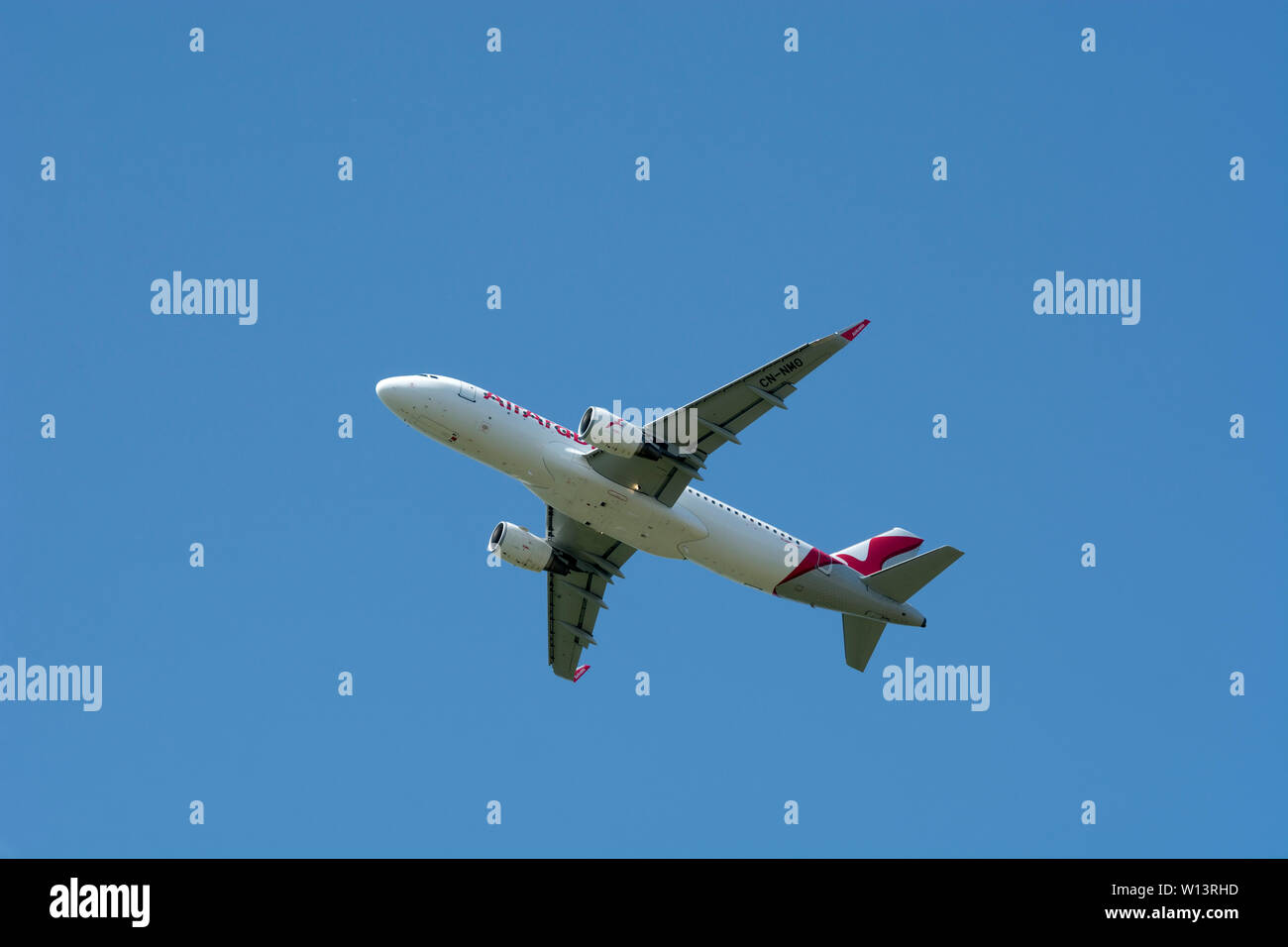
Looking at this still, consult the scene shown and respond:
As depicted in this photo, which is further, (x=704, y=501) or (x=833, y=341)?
(x=704, y=501)

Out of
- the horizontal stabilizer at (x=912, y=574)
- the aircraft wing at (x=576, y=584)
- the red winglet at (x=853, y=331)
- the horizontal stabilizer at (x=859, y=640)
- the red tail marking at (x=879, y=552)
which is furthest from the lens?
the aircraft wing at (x=576, y=584)

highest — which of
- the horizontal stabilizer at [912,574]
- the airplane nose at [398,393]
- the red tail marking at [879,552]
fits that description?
the airplane nose at [398,393]

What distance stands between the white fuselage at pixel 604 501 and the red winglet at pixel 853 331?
384 inches

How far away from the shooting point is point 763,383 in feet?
158

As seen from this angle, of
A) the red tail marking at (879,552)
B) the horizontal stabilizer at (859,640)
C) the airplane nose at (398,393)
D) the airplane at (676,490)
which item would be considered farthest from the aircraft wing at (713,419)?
the horizontal stabilizer at (859,640)

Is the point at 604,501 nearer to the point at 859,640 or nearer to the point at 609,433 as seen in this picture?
the point at 609,433

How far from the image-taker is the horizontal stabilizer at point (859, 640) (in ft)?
187

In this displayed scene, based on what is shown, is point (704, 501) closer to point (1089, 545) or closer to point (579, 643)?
point (579, 643)

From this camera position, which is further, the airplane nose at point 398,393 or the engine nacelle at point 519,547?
the engine nacelle at point 519,547

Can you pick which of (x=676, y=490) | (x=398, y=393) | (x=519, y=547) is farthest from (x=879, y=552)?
(x=398, y=393)

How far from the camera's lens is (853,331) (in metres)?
46.1

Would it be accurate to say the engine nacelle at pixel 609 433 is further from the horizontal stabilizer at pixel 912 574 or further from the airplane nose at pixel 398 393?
the horizontal stabilizer at pixel 912 574
